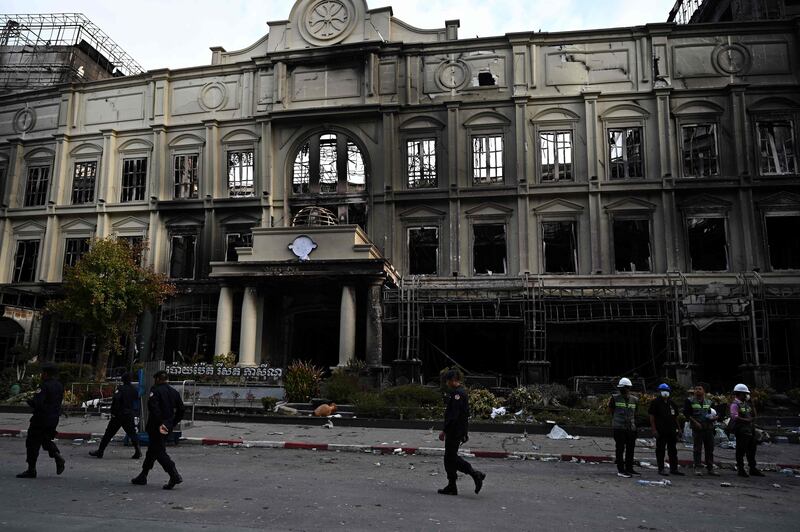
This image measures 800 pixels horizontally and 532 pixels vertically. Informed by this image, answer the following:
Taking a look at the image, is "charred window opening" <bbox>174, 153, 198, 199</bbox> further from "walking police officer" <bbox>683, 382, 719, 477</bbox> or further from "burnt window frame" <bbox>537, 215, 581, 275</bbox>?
"walking police officer" <bbox>683, 382, 719, 477</bbox>

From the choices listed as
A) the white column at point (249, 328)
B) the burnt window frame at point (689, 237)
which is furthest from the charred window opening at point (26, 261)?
the burnt window frame at point (689, 237)

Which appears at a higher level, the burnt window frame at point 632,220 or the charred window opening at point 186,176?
the charred window opening at point 186,176

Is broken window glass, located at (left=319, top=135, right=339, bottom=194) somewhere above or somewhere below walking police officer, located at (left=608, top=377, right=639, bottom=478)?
above

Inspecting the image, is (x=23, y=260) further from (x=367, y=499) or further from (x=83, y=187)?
(x=367, y=499)

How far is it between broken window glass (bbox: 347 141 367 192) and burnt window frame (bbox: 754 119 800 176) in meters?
16.6

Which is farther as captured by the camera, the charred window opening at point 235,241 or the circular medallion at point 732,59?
the charred window opening at point 235,241

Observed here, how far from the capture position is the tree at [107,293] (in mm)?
24172

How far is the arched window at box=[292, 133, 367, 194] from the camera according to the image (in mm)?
27797

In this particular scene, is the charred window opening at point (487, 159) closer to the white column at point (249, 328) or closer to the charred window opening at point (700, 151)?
the charred window opening at point (700, 151)

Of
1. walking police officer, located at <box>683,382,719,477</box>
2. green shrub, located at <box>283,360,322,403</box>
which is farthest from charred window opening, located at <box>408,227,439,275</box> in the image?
walking police officer, located at <box>683,382,719,477</box>

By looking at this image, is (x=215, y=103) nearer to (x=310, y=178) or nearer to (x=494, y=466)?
(x=310, y=178)

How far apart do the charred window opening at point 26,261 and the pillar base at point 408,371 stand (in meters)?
20.7

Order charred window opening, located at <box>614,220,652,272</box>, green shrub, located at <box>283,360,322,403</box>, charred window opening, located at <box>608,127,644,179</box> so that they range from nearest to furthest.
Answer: green shrub, located at <box>283,360,322,403</box>, charred window opening, located at <box>614,220,652,272</box>, charred window opening, located at <box>608,127,644,179</box>

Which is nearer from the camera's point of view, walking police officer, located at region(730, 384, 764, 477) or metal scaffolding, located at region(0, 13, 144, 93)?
walking police officer, located at region(730, 384, 764, 477)
